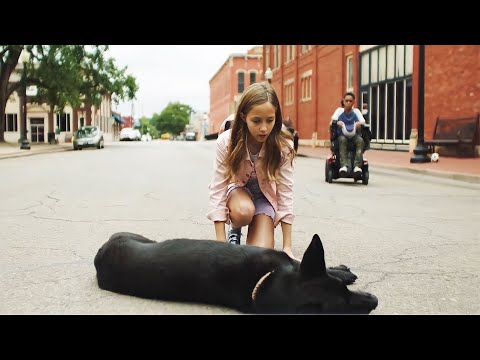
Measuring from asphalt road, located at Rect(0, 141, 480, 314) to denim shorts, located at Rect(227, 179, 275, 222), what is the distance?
2.05 ft

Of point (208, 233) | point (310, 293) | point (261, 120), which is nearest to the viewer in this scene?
point (310, 293)

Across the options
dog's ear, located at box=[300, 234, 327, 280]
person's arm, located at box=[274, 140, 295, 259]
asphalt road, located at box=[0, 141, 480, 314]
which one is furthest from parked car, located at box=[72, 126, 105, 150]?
dog's ear, located at box=[300, 234, 327, 280]

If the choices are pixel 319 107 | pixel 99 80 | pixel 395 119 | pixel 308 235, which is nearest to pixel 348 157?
pixel 308 235

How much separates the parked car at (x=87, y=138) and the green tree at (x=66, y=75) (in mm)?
Result: 1965

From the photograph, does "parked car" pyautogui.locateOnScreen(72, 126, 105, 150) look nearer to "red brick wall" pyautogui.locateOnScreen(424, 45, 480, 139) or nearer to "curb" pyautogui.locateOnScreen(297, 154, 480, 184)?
"red brick wall" pyautogui.locateOnScreen(424, 45, 480, 139)

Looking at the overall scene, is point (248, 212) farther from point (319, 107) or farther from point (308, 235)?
point (319, 107)

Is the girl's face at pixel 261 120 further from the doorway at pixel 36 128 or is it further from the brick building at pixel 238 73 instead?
the brick building at pixel 238 73

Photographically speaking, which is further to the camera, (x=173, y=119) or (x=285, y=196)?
(x=173, y=119)

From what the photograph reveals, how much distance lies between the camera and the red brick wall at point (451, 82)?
63.1ft

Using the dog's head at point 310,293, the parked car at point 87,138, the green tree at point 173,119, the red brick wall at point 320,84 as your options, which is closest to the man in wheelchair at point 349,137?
the dog's head at point 310,293

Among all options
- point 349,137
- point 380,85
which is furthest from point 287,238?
point 380,85

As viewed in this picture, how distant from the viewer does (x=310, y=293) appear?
275 centimetres

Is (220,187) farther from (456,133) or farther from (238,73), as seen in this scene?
(238,73)

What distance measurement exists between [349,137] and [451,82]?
1073 centimetres
